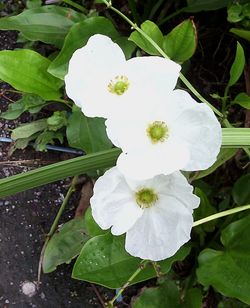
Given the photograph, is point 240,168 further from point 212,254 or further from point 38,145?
point 38,145

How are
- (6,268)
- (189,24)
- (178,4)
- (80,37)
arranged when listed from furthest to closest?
1. (178,4)
2. (6,268)
3. (80,37)
4. (189,24)

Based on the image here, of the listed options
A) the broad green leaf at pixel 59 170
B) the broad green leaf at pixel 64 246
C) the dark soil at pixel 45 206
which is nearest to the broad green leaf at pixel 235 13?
the dark soil at pixel 45 206

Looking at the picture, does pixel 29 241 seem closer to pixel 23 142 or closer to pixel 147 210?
pixel 23 142

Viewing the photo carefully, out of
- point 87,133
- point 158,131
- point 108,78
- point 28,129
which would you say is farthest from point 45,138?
point 158,131

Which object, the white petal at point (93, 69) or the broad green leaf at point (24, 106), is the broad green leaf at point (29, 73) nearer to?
the broad green leaf at point (24, 106)

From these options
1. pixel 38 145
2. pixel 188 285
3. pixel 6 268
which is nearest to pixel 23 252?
pixel 6 268
